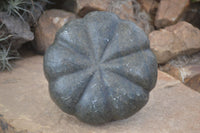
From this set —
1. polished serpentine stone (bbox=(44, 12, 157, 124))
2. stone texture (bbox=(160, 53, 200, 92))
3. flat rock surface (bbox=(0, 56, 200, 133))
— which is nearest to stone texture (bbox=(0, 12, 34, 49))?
flat rock surface (bbox=(0, 56, 200, 133))

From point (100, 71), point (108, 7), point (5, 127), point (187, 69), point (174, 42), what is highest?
point (100, 71)

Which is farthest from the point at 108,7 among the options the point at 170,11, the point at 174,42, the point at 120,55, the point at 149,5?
the point at 120,55

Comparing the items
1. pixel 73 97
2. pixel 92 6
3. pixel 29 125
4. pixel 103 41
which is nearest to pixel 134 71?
pixel 103 41

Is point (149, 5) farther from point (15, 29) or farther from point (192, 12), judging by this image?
point (15, 29)

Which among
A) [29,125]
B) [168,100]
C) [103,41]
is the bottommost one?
[168,100]

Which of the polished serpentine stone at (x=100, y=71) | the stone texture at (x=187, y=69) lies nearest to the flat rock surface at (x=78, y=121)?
the polished serpentine stone at (x=100, y=71)

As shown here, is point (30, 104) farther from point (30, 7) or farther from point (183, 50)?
point (183, 50)

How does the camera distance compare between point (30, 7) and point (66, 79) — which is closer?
point (66, 79)
